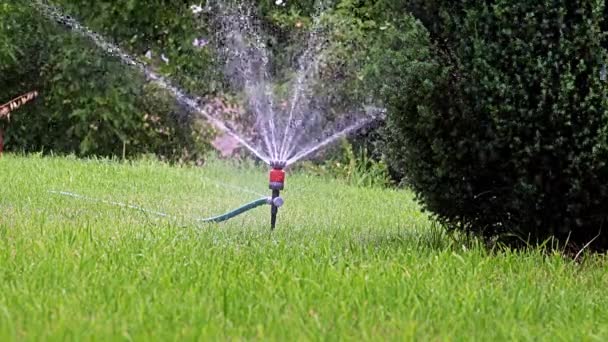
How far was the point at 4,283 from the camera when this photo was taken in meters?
3.16

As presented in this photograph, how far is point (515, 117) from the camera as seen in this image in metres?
4.02

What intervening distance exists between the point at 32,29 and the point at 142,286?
8.85 metres

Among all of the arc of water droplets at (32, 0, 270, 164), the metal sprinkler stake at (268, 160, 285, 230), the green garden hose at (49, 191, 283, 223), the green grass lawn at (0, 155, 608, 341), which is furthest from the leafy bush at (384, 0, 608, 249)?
the arc of water droplets at (32, 0, 270, 164)

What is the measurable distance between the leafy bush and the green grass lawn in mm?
250

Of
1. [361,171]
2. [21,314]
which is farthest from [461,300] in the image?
[361,171]

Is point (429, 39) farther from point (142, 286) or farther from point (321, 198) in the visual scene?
point (321, 198)

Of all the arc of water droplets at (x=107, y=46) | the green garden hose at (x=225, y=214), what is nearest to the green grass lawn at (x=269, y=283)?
the green garden hose at (x=225, y=214)

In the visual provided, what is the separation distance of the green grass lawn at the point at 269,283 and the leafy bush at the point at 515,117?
25 centimetres

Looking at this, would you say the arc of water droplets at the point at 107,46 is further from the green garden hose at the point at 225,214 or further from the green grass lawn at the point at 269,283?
the green grass lawn at the point at 269,283

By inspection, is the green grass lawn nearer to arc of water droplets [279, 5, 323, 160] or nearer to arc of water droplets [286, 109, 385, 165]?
arc of water droplets [286, 109, 385, 165]

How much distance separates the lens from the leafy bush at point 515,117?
13.0 ft

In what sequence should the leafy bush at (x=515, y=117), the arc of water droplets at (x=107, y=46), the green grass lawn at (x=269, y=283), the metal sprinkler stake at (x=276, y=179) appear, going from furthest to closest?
the arc of water droplets at (x=107, y=46)
the metal sprinkler stake at (x=276, y=179)
the leafy bush at (x=515, y=117)
the green grass lawn at (x=269, y=283)

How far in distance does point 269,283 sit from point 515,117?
1.40m

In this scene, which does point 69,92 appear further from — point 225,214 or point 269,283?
point 269,283
